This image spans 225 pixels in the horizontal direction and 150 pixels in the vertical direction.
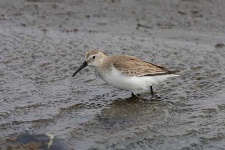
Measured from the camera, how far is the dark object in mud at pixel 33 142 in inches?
287

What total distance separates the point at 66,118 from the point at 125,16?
19.5 ft

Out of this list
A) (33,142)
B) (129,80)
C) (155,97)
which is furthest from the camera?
(155,97)

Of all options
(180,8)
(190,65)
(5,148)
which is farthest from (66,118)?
(180,8)

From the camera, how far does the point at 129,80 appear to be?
8.92m

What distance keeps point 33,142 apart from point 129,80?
2.17m

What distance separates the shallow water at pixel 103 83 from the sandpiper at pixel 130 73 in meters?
0.33

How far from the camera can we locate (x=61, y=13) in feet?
45.7

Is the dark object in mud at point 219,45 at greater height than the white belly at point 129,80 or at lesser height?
greater

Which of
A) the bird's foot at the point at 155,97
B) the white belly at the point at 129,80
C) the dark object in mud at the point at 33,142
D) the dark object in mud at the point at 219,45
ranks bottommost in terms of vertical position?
the dark object in mud at the point at 33,142

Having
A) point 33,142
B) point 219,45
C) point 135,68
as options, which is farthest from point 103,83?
point 219,45

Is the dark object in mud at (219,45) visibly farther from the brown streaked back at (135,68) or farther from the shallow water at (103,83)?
the brown streaked back at (135,68)

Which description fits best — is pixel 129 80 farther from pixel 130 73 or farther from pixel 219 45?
pixel 219 45

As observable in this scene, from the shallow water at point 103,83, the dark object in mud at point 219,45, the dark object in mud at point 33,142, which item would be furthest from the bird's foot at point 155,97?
the dark object in mud at point 219,45

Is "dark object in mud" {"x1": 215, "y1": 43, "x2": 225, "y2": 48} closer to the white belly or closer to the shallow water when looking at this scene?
the shallow water
